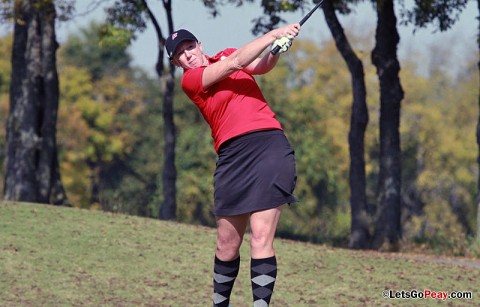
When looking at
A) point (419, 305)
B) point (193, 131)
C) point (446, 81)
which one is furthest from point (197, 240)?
point (446, 81)

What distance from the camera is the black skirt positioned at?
7.77 meters

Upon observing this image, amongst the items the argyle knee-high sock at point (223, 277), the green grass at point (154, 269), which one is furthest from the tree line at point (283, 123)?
the argyle knee-high sock at point (223, 277)

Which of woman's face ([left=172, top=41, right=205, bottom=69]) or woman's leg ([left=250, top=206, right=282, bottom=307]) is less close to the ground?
woman's face ([left=172, top=41, right=205, bottom=69])

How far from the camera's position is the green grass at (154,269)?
1207 cm

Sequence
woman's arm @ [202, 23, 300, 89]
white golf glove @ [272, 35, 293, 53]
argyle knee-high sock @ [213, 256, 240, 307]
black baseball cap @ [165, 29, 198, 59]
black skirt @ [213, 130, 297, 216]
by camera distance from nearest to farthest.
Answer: white golf glove @ [272, 35, 293, 53], woman's arm @ [202, 23, 300, 89], black skirt @ [213, 130, 297, 216], black baseball cap @ [165, 29, 198, 59], argyle knee-high sock @ [213, 256, 240, 307]

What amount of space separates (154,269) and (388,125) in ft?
31.9

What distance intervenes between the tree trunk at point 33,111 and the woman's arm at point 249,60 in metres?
14.8

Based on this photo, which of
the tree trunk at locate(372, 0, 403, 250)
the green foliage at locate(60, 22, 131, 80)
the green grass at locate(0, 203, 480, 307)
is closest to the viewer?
the green grass at locate(0, 203, 480, 307)

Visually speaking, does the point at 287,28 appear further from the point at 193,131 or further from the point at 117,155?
the point at 117,155

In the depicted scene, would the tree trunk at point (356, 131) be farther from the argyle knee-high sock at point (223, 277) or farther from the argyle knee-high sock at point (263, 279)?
the argyle knee-high sock at point (263, 279)

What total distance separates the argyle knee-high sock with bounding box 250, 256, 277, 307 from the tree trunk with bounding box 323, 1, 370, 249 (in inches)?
563

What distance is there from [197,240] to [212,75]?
25.7 ft

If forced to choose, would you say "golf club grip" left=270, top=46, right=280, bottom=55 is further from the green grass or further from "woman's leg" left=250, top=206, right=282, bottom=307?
the green grass

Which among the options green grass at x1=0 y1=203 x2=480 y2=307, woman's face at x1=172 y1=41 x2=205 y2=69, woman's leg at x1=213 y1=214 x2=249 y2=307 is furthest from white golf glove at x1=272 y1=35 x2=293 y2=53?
green grass at x1=0 y1=203 x2=480 y2=307
